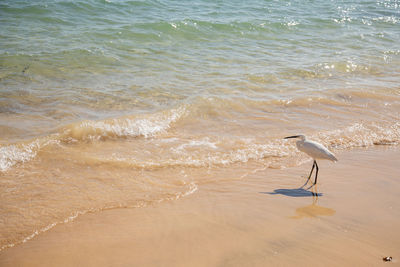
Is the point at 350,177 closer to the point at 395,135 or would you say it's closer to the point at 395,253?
the point at 395,253

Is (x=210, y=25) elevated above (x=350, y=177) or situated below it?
above

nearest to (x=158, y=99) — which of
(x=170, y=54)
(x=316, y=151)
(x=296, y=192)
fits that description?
(x=170, y=54)

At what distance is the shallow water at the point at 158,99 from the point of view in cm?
414

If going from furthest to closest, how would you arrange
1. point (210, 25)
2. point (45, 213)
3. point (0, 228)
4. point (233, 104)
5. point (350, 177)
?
point (210, 25), point (233, 104), point (350, 177), point (45, 213), point (0, 228)

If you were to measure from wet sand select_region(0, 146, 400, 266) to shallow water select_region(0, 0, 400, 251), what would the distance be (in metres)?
0.25

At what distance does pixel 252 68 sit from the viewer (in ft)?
28.9

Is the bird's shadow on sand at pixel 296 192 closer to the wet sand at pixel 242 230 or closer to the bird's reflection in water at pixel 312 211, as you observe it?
the wet sand at pixel 242 230

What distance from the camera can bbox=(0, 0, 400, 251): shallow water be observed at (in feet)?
13.6

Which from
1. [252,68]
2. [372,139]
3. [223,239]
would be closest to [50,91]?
[252,68]

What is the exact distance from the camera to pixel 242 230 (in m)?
3.21

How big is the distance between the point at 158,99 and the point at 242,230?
411 centimetres

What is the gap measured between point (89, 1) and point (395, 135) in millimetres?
11391

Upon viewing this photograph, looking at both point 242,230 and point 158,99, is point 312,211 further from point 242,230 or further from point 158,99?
point 158,99

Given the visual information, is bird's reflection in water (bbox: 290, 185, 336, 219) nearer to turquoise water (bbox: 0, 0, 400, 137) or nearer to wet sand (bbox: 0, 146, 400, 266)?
wet sand (bbox: 0, 146, 400, 266)
